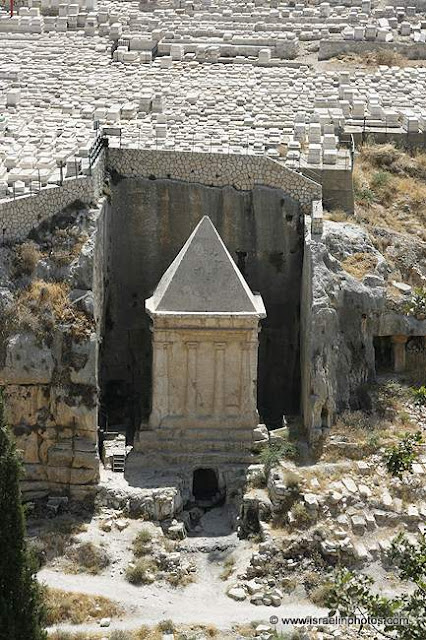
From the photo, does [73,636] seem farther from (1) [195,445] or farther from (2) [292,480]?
(1) [195,445]

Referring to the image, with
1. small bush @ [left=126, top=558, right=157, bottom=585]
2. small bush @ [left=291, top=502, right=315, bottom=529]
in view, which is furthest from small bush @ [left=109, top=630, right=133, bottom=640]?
small bush @ [left=291, top=502, right=315, bottom=529]

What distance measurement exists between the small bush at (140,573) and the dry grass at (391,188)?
34.4 feet

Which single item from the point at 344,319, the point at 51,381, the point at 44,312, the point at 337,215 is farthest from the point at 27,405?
the point at 337,215

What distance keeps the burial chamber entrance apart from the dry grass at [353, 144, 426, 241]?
2.13 m

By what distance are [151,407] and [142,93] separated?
449 inches

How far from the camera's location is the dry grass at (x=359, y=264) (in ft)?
126

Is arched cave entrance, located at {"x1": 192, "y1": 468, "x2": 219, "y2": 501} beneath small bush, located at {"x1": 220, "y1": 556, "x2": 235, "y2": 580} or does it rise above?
above

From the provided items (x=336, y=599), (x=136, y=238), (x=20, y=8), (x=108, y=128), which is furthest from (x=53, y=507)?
(x=20, y=8)

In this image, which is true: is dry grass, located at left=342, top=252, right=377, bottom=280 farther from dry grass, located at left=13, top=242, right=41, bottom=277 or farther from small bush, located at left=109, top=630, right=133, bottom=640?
small bush, located at left=109, top=630, right=133, bottom=640

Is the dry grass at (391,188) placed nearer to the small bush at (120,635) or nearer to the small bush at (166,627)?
the small bush at (166,627)

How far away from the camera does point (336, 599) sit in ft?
79.3

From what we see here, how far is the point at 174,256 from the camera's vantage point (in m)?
40.6

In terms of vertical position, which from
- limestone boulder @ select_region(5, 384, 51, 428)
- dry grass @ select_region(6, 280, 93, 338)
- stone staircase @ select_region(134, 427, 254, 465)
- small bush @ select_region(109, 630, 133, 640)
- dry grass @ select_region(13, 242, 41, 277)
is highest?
dry grass @ select_region(13, 242, 41, 277)

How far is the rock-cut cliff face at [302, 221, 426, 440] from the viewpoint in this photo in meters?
37.1
